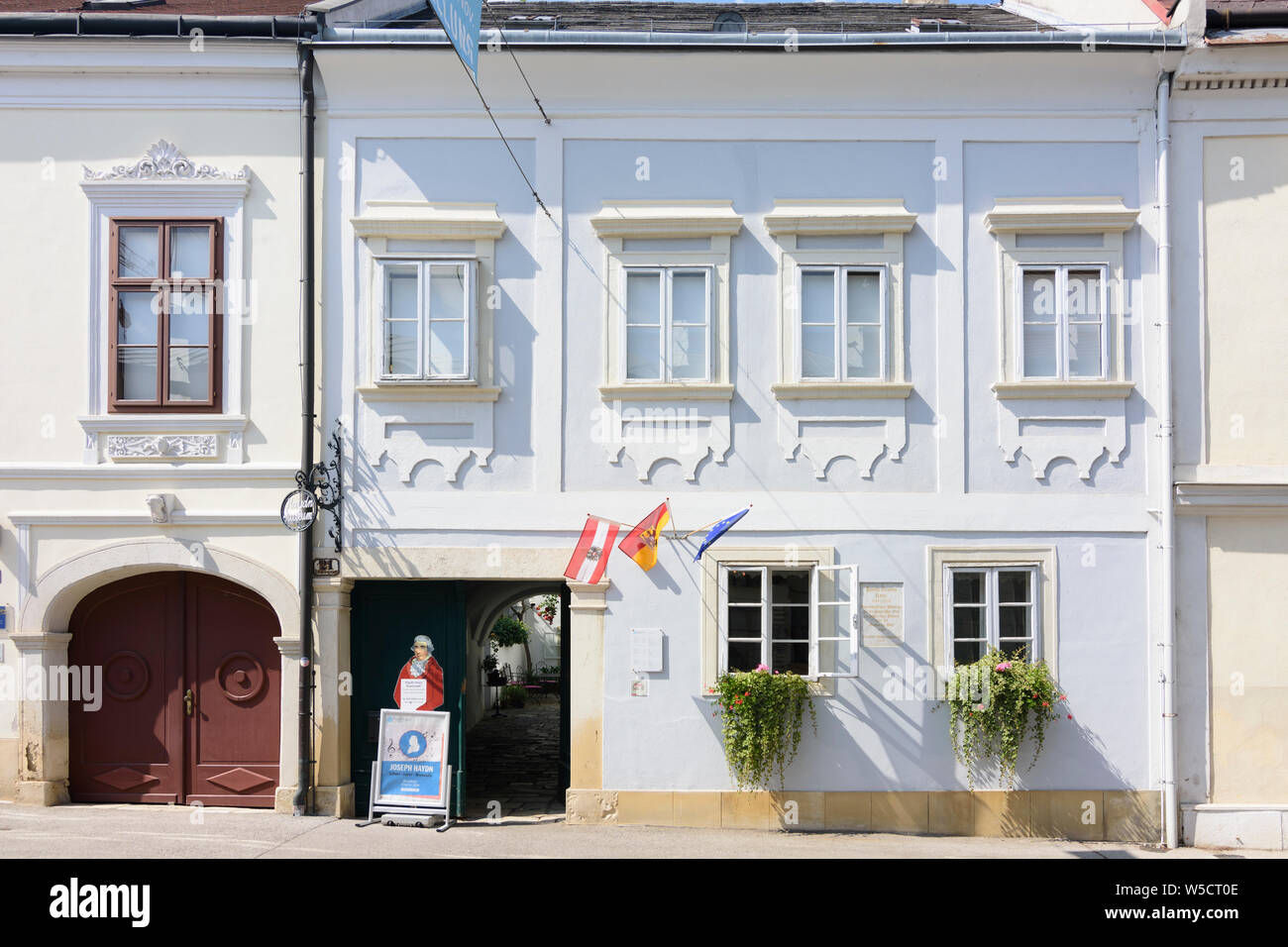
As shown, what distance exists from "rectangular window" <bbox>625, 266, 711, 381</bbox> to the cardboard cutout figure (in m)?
3.41

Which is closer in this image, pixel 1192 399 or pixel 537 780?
pixel 1192 399

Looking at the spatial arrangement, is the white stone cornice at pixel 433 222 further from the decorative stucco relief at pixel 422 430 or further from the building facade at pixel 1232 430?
the building facade at pixel 1232 430

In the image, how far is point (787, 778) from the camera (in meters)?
11.1

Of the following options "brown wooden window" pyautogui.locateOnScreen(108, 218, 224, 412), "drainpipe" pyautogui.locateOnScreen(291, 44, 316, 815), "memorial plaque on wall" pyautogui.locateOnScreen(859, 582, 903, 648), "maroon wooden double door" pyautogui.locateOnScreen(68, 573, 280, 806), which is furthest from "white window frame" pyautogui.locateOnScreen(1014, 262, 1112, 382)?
"maroon wooden double door" pyautogui.locateOnScreen(68, 573, 280, 806)

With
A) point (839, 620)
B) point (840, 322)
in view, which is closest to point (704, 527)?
point (839, 620)

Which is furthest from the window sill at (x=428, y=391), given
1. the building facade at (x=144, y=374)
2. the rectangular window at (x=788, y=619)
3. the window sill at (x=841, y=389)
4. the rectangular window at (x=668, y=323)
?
the rectangular window at (x=788, y=619)

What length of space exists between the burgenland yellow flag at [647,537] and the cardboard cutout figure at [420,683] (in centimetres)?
230

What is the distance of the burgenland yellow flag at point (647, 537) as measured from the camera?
Result: 36.2 ft

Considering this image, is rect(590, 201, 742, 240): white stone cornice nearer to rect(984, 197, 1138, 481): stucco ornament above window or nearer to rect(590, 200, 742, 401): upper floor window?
rect(590, 200, 742, 401): upper floor window

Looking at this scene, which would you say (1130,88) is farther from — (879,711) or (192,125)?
(192,125)

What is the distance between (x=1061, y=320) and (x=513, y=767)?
8.44 meters

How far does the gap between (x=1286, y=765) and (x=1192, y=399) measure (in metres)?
3.61

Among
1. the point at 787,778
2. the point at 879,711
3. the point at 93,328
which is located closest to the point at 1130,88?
the point at 879,711

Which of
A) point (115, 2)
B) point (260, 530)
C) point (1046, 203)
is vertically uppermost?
point (115, 2)
